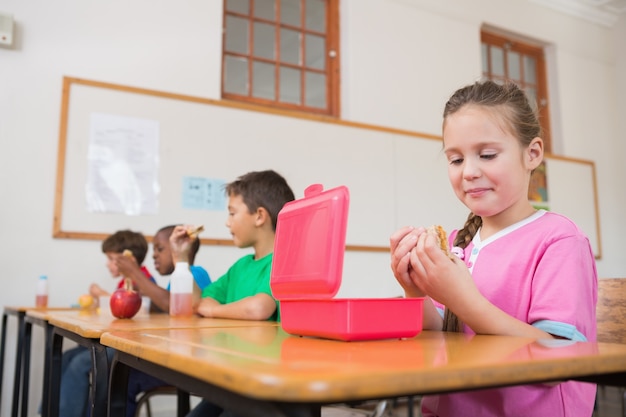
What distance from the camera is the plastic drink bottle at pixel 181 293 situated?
1623 mm

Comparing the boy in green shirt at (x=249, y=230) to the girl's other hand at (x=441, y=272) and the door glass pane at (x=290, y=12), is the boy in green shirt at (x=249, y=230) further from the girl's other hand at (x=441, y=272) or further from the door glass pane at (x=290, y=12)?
the door glass pane at (x=290, y=12)

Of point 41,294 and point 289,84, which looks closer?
point 41,294

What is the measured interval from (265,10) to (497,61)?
2.16 meters

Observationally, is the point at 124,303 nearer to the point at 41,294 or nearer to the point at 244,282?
the point at 244,282

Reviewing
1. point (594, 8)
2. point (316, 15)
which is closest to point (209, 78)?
point (316, 15)

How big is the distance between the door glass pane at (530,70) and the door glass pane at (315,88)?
2.05m

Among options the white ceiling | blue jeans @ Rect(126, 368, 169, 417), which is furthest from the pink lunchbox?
the white ceiling

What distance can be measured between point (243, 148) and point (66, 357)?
1.56 meters

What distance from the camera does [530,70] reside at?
4961 mm

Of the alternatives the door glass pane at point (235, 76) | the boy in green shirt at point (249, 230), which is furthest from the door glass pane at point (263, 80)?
the boy in green shirt at point (249, 230)

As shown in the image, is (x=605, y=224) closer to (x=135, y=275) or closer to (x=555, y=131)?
(x=555, y=131)

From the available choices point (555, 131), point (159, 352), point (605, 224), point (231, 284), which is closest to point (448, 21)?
point (555, 131)

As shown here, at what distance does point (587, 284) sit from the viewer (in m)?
0.85

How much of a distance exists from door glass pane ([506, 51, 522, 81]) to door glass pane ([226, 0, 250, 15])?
95.6 inches
